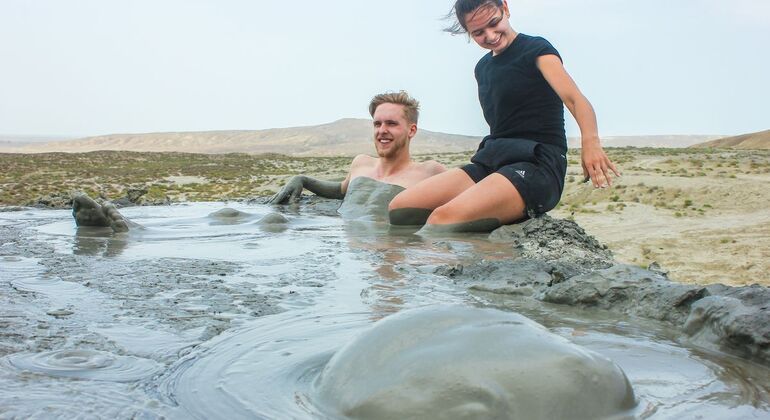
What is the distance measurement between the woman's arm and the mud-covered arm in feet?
12.2

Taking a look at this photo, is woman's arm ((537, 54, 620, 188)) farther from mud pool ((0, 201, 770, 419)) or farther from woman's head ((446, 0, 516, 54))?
mud pool ((0, 201, 770, 419))

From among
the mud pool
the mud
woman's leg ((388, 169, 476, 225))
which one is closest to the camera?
the mud pool

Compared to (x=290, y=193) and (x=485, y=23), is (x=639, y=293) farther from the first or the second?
(x=290, y=193)

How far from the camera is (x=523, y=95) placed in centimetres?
505

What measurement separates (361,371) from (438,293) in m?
1.22

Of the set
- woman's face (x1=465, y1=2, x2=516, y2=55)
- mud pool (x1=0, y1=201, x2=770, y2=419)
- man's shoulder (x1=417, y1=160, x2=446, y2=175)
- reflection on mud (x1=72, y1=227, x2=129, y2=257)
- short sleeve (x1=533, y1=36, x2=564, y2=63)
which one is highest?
woman's face (x1=465, y1=2, x2=516, y2=55)

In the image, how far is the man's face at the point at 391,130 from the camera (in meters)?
6.42

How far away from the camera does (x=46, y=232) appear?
5.51 metres

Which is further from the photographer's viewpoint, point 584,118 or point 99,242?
point 99,242

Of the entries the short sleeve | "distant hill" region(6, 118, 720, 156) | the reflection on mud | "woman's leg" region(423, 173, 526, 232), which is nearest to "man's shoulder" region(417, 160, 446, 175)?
"woman's leg" region(423, 173, 526, 232)

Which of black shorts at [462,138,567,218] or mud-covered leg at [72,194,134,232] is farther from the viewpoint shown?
mud-covered leg at [72,194,134,232]

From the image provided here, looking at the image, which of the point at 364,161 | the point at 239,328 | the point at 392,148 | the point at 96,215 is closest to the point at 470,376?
the point at 239,328

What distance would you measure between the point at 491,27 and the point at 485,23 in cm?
7

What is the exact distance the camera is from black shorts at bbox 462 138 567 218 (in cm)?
496
